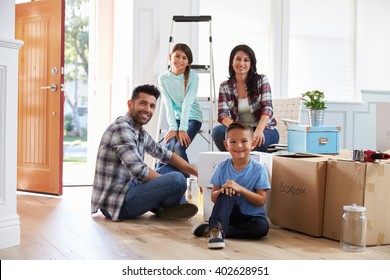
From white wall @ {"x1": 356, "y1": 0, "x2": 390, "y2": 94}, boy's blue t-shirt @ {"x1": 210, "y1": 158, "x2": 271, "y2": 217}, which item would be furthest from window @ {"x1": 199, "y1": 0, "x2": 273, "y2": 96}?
boy's blue t-shirt @ {"x1": 210, "y1": 158, "x2": 271, "y2": 217}

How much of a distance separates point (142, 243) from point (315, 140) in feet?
4.05

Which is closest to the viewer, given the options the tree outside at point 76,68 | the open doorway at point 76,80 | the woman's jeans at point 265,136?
the woman's jeans at point 265,136

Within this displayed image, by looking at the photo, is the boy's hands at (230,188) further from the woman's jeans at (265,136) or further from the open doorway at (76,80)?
the open doorway at (76,80)

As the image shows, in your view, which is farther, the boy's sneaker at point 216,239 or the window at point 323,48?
the window at point 323,48

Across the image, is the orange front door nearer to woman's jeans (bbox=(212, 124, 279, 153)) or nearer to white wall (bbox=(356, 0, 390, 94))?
woman's jeans (bbox=(212, 124, 279, 153))

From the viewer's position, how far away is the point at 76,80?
517 inches

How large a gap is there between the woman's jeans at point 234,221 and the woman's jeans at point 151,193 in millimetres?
526

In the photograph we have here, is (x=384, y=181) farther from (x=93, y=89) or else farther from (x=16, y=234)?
(x=93, y=89)

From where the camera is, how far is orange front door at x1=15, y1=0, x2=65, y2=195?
15.1 feet

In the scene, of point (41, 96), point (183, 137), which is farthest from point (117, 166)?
point (41, 96)

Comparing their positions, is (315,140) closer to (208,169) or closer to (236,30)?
(208,169)

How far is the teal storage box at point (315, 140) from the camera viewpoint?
334 cm

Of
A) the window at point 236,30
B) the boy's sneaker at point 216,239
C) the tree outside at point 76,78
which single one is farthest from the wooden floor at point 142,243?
the tree outside at point 76,78

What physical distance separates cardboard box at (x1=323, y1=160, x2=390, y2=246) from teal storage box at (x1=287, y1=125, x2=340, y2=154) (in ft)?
1.48
